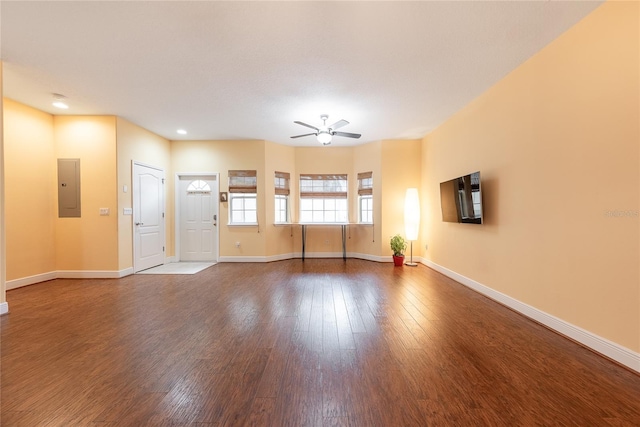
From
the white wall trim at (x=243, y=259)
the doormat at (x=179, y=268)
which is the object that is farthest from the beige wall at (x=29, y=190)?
the white wall trim at (x=243, y=259)

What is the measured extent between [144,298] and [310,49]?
3844mm

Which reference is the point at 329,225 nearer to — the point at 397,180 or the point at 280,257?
the point at 280,257

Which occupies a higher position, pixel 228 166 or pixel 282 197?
pixel 228 166

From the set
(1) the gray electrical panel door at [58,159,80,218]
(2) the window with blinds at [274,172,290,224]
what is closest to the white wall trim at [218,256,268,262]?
(2) the window with blinds at [274,172,290,224]

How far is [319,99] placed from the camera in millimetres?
3875

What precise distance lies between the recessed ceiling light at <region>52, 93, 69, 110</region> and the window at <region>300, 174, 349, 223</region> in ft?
15.0

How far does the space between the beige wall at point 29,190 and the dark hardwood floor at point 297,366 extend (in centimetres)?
134

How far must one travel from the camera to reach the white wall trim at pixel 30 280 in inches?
157

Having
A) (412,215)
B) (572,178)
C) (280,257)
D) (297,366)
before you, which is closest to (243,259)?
(280,257)

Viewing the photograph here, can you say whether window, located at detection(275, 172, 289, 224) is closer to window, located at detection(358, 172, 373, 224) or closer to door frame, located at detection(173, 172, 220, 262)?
door frame, located at detection(173, 172, 220, 262)

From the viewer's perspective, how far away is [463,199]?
12.9 feet

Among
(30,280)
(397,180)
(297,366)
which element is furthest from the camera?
(397,180)

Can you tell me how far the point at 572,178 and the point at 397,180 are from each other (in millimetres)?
3767

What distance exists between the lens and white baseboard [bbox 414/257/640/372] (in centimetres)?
195
